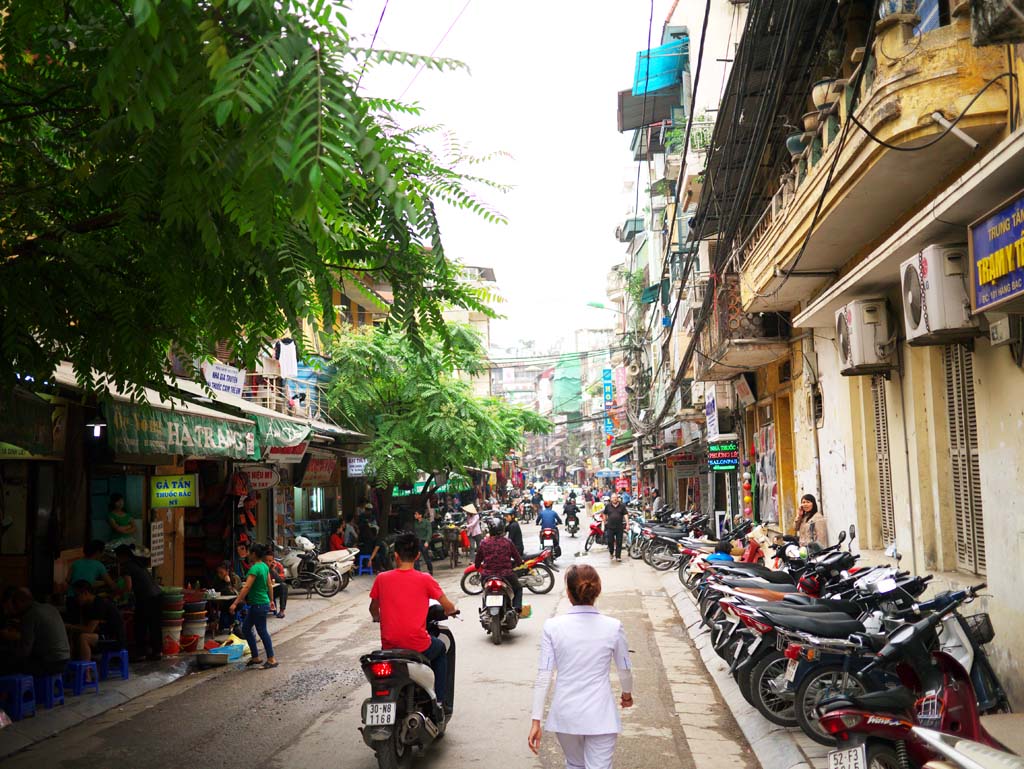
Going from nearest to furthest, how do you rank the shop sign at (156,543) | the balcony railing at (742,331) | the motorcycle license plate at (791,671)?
the motorcycle license plate at (791,671)
the shop sign at (156,543)
the balcony railing at (742,331)

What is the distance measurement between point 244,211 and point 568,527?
123 feet

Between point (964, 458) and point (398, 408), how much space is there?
18.2 metres

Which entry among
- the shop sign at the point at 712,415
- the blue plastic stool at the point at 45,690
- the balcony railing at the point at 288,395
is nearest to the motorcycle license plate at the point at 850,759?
the blue plastic stool at the point at 45,690

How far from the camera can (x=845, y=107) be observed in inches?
379

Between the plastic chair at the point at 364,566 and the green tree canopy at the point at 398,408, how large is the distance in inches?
75.0

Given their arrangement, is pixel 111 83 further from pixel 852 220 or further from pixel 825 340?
pixel 825 340

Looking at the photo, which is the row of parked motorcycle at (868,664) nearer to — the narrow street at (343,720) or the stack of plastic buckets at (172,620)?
the narrow street at (343,720)

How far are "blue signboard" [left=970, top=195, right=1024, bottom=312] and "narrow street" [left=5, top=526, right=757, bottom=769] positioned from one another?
12.2ft

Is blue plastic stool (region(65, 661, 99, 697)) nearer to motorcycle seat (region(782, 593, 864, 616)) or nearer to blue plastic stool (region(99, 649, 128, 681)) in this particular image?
blue plastic stool (region(99, 649, 128, 681))

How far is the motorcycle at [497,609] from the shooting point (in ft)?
40.7

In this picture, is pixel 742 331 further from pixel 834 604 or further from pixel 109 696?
pixel 109 696

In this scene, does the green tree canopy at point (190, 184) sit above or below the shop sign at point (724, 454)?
above

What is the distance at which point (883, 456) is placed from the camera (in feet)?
40.0

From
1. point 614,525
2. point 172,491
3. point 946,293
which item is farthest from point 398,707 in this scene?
point 614,525
